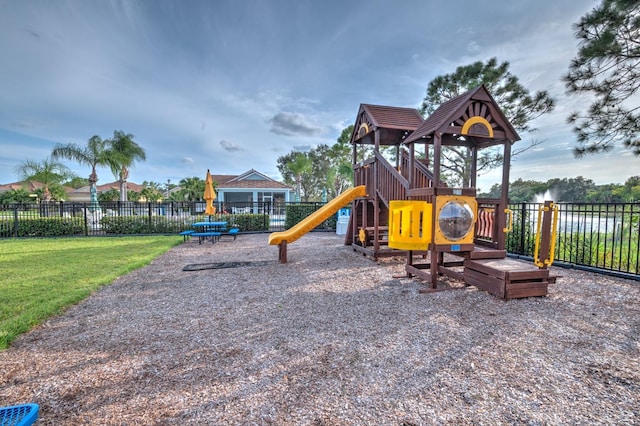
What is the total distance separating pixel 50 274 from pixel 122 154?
66.0 feet

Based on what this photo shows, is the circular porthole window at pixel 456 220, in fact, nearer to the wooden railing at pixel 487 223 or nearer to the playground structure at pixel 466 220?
the playground structure at pixel 466 220

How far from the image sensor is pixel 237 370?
2408 millimetres

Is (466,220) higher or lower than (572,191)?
lower

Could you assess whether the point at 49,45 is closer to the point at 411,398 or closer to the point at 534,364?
the point at 411,398

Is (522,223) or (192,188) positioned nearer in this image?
(522,223)

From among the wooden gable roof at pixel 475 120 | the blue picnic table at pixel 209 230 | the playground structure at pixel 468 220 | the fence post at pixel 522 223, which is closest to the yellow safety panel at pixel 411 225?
the playground structure at pixel 468 220

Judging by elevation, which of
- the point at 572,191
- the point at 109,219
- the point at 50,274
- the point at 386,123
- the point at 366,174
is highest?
the point at 386,123

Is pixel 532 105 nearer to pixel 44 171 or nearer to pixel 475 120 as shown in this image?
pixel 475 120

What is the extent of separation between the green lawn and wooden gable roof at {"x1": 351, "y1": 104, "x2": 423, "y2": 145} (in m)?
6.97

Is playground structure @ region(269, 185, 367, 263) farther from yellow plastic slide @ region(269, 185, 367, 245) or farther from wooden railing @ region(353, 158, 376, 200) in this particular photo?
wooden railing @ region(353, 158, 376, 200)


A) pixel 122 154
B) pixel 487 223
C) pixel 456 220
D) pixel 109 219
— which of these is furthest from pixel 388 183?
pixel 122 154

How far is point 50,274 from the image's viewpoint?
221 inches

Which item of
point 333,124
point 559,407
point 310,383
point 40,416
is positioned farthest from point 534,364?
point 333,124

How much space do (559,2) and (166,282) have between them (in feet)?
38.5
